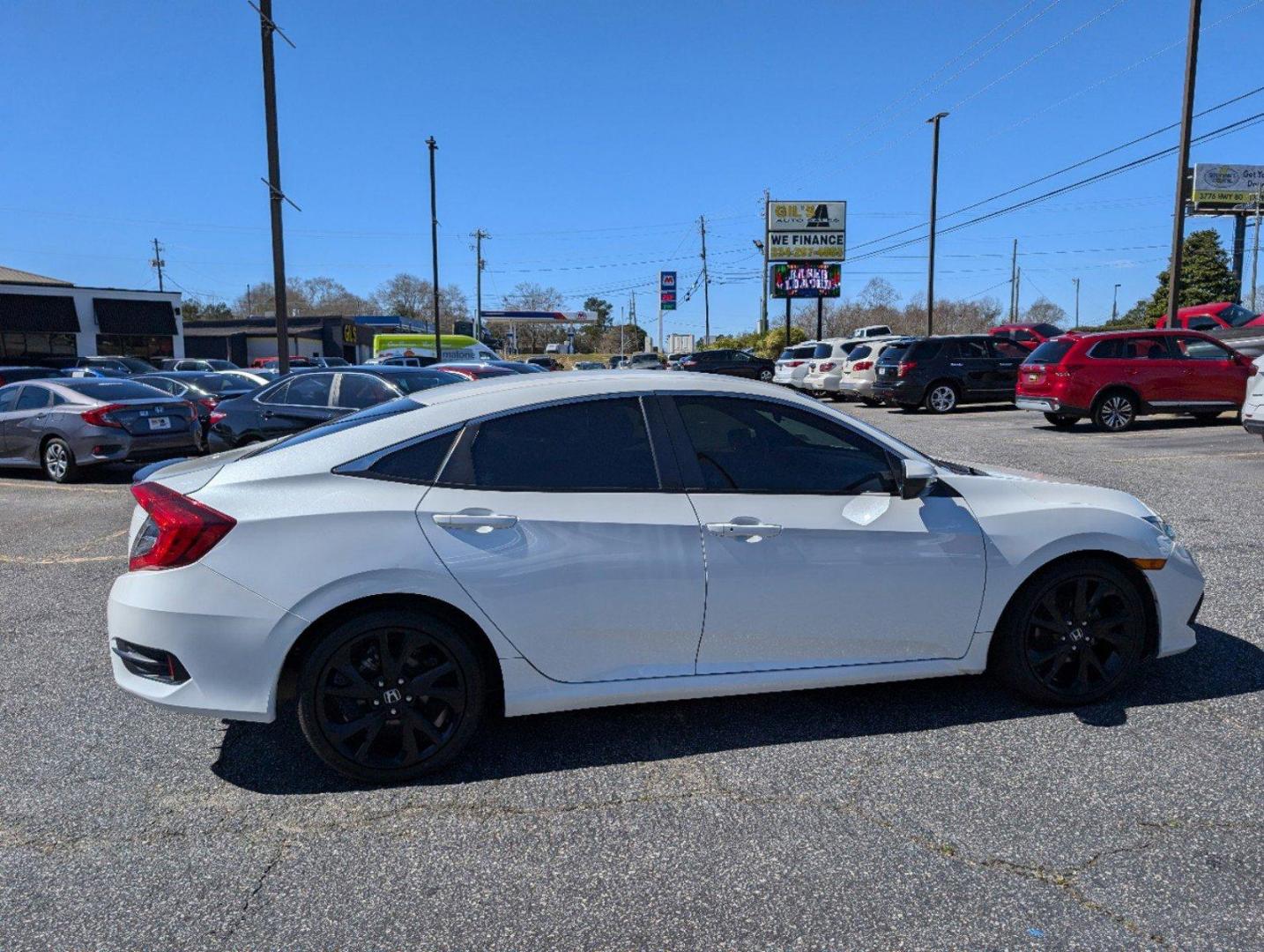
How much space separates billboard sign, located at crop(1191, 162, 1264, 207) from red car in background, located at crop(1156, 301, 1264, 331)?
149 ft

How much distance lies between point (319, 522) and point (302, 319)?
70.9 meters

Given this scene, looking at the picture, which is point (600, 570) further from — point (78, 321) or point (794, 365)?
point (78, 321)

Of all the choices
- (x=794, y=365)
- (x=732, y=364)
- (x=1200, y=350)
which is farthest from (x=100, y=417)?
(x=732, y=364)

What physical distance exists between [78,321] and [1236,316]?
1990 inches

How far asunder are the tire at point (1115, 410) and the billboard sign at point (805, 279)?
32.0m

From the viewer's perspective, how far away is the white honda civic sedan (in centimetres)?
325

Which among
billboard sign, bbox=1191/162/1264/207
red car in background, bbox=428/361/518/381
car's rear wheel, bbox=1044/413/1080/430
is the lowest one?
car's rear wheel, bbox=1044/413/1080/430

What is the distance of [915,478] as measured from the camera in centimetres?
363

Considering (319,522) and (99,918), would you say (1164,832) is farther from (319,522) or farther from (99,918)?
(99,918)

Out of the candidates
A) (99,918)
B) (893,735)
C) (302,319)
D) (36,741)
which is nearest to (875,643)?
(893,735)

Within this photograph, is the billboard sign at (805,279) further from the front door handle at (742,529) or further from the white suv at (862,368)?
the front door handle at (742,529)

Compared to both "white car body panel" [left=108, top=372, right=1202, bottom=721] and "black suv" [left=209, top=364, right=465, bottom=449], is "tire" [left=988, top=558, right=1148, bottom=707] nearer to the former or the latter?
"white car body panel" [left=108, top=372, right=1202, bottom=721]

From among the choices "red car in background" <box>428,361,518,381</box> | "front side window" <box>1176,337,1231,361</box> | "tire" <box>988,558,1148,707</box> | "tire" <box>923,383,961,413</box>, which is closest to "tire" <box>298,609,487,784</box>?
"tire" <box>988,558,1148,707</box>

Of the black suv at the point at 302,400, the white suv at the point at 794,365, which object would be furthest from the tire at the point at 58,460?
the white suv at the point at 794,365
